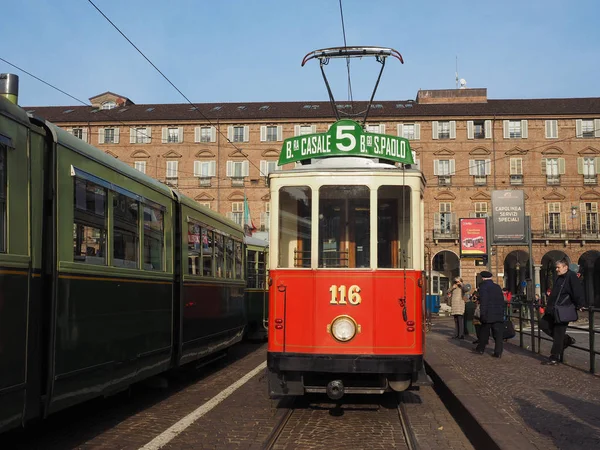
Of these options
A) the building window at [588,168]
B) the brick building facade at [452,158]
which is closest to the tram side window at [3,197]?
the brick building facade at [452,158]

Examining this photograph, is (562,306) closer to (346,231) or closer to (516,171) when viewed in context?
(346,231)

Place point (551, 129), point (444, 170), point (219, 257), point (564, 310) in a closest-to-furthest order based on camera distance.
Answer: point (564, 310), point (219, 257), point (551, 129), point (444, 170)

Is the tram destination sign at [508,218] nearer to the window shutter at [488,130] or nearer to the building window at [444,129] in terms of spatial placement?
the building window at [444,129]

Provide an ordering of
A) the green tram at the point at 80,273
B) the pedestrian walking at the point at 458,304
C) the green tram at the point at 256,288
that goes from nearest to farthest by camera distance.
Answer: the green tram at the point at 80,273 < the green tram at the point at 256,288 < the pedestrian walking at the point at 458,304

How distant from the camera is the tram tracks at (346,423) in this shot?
6375 millimetres

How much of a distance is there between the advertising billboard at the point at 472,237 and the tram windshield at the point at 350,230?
79.6ft

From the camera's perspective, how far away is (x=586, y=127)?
181 feet

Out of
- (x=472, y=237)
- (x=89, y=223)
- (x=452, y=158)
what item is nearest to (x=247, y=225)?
(x=472, y=237)

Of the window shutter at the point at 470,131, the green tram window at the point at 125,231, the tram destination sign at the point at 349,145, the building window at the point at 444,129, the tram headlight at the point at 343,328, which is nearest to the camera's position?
the green tram window at the point at 125,231

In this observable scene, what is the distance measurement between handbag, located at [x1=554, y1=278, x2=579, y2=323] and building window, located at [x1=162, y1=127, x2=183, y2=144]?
49474 millimetres

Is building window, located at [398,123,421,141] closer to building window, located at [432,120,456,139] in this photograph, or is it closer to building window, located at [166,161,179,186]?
building window, located at [432,120,456,139]

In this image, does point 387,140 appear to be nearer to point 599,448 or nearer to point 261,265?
point 599,448

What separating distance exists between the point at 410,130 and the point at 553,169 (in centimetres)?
1174

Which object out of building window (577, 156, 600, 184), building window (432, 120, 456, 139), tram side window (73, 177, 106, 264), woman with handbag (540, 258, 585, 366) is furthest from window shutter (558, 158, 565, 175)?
tram side window (73, 177, 106, 264)
